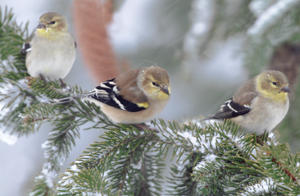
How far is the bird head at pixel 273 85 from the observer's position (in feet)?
9.23

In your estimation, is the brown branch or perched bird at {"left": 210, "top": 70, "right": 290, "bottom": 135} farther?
the brown branch

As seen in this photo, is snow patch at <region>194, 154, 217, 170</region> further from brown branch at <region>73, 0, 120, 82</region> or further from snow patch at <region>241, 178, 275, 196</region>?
brown branch at <region>73, 0, 120, 82</region>

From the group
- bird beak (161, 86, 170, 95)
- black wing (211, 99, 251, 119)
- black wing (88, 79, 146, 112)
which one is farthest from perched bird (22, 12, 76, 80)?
black wing (211, 99, 251, 119)

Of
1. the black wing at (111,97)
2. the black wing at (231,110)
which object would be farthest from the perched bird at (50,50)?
the black wing at (231,110)

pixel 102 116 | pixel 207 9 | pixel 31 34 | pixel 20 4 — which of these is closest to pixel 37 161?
pixel 20 4

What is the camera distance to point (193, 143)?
2.01 m

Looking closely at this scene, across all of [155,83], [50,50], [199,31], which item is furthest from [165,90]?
[50,50]

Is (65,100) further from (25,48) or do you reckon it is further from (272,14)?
(272,14)

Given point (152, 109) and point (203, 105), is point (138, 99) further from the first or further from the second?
point (203, 105)

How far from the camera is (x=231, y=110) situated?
2.85m

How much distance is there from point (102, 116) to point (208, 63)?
8.41 feet

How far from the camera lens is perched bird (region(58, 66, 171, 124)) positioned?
248 centimetres

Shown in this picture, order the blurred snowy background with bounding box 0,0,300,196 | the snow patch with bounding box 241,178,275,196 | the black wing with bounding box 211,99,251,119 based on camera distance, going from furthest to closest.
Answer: the blurred snowy background with bounding box 0,0,300,196, the black wing with bounding box 211,99,251,119, the snow patch with bounding box 241,178,275,196

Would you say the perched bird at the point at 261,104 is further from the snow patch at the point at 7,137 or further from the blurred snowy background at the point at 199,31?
the snow patch at the point at 7,137
